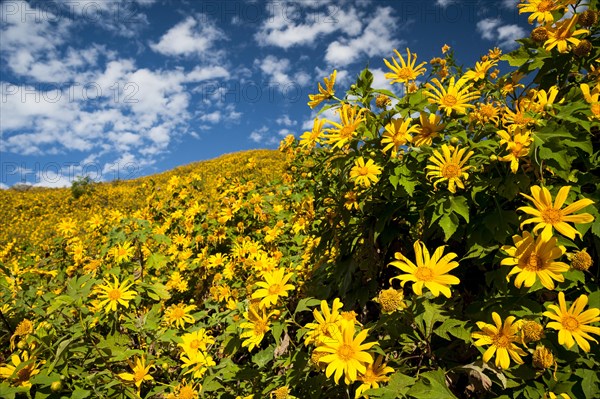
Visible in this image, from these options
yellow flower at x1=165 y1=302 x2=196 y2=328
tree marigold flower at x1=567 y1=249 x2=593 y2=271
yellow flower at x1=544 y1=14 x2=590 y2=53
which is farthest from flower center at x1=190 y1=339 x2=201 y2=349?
yellow flower at x1=544 y1=14 x2=590 y2=53

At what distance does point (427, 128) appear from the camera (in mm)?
1859

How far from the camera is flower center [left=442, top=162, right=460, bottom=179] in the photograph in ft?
5.26

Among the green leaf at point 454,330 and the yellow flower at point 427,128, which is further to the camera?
the yellow flower at point 427,128

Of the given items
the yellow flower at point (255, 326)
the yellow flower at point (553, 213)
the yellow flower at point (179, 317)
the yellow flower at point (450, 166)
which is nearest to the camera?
the yellow flower at point (553, 213)

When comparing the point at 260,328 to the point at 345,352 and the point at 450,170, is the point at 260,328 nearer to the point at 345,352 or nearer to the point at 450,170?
the point at 345,352

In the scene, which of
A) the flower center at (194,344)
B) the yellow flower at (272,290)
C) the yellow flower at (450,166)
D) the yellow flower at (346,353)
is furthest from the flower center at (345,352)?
the flower center at (194,344)

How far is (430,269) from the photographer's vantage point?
1583mm

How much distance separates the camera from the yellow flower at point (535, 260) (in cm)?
138

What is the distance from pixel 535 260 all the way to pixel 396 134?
2.67 ft

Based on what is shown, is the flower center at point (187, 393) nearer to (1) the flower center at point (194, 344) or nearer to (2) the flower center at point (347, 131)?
(1) the flower center at point (194, 344)

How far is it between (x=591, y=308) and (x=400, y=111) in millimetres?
1163

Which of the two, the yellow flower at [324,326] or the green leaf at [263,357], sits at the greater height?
the yellow flower at [324,326]

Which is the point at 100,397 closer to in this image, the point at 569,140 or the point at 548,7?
the point at 569,140

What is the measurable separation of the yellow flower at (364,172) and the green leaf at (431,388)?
91 cm
